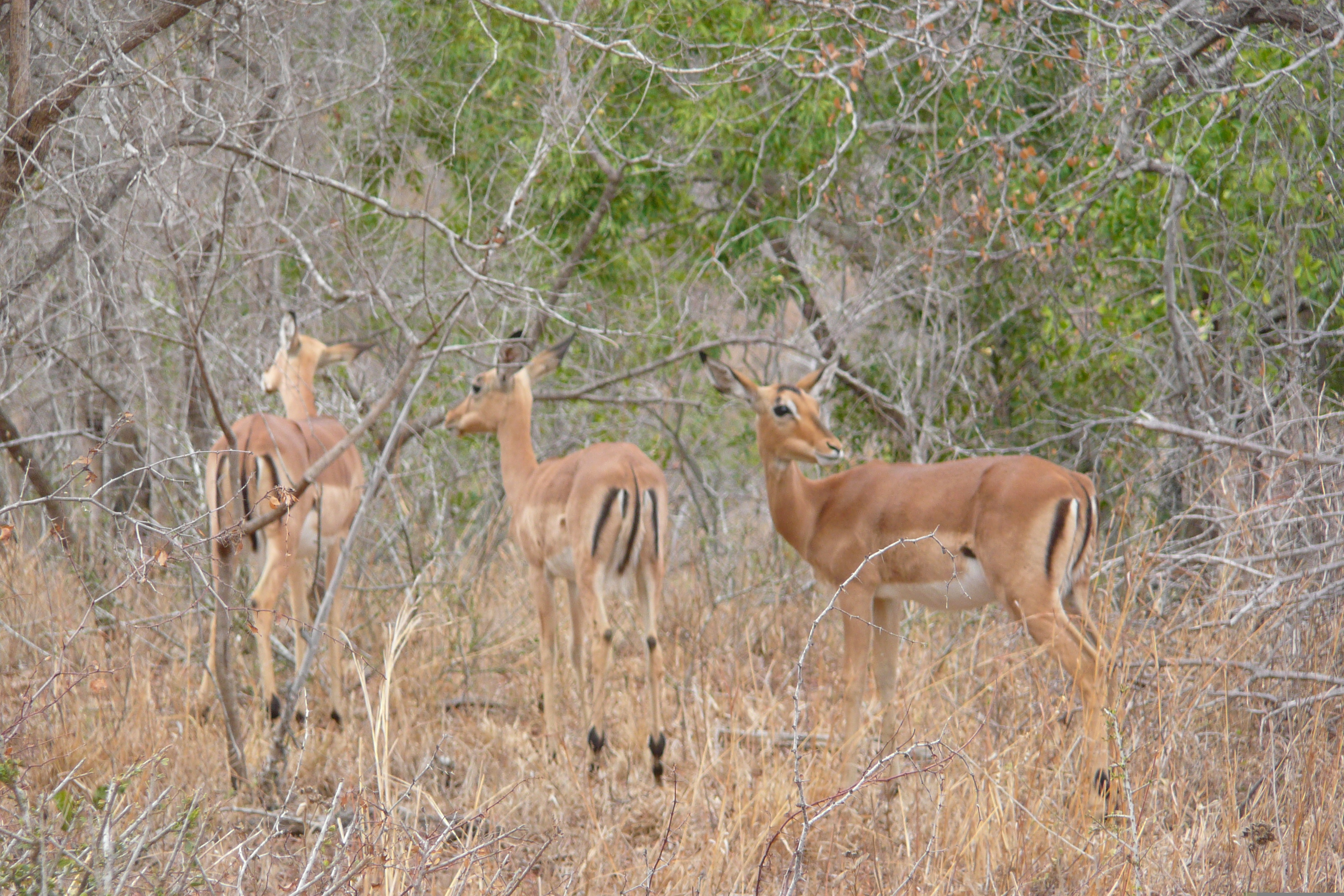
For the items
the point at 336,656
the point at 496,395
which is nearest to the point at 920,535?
the point at 496,395

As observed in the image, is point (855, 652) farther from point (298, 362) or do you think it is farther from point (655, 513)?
point (298, 362)

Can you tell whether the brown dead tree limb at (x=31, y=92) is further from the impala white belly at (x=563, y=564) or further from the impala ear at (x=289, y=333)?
the impala white belly at (x=563, y=564)

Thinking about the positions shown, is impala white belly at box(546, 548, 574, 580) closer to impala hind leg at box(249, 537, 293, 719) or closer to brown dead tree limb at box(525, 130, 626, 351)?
impala hind leg at box(249, 537, 293, 719)

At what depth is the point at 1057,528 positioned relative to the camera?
5.05 meters

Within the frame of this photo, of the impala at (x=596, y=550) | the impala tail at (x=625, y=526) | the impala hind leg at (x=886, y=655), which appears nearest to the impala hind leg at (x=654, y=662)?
the impala at (x=596, y=550)

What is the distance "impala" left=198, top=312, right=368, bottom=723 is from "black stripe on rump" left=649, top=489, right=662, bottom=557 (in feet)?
4.62

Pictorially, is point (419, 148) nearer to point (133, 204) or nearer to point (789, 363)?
point (133, 204)

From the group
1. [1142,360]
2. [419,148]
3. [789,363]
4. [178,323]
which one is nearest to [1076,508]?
[1142,360]

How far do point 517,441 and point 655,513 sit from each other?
4.14 feet

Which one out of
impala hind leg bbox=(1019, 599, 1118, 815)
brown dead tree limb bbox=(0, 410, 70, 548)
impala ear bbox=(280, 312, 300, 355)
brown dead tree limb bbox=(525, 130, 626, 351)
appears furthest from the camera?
brown dead tree limb bbox=(525, 130, 626, 351)

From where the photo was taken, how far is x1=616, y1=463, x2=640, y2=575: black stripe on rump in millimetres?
5660

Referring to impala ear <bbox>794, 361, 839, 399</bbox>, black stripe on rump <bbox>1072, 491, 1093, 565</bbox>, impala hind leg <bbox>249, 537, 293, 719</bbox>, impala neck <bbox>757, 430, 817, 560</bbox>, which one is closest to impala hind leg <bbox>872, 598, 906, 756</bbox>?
impala neck <bbox>757, 430, 817, 560</bbox>

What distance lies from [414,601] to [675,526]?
4663mm

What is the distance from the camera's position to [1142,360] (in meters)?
7.88
